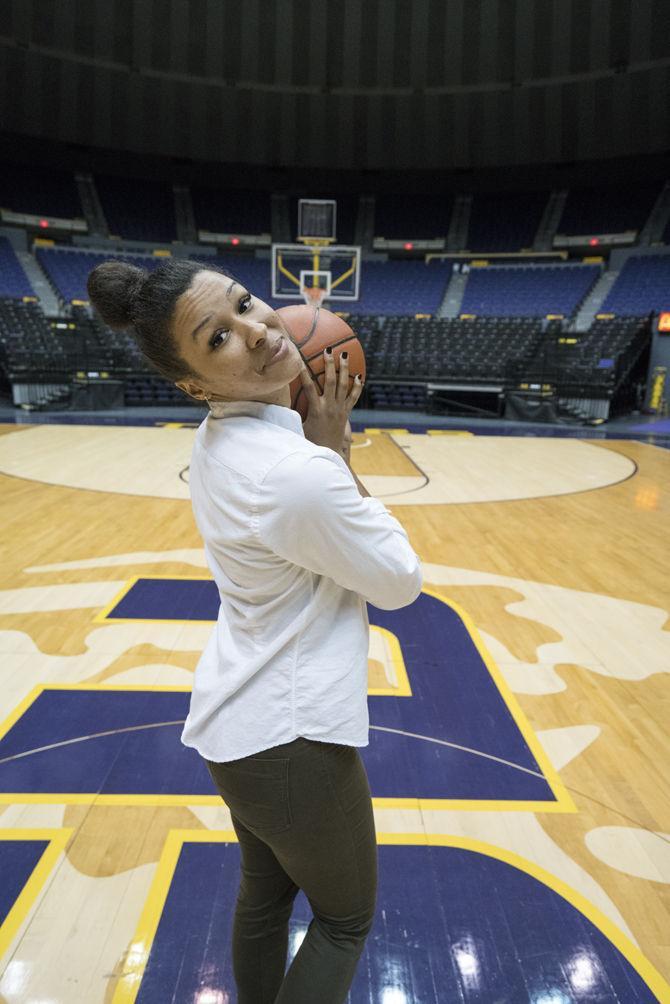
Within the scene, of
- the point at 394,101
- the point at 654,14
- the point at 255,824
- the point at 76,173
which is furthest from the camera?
the point at 76,173

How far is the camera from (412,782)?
211 cm

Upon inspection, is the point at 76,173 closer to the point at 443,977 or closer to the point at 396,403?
the point at 396,403

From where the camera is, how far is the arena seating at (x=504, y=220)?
21391 millimetres

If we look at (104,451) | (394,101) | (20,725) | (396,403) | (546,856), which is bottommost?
(396,403)

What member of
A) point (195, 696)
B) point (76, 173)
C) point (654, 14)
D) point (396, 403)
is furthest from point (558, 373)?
point (76, 173)

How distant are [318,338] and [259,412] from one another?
1.45 ft

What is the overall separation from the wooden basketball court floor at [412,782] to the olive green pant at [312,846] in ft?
1.72

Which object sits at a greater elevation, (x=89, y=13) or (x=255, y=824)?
(x=89, y=13)

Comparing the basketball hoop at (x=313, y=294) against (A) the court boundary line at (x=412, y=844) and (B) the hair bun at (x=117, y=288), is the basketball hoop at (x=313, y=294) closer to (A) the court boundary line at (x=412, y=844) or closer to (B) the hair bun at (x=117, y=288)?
(A) the court boundary line at (x=412, y=844)

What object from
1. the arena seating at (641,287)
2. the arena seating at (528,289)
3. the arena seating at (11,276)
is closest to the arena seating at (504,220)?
the arena seating at (528,289)

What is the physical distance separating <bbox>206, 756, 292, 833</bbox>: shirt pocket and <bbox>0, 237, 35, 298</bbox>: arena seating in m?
19.5

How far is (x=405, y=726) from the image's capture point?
2.43 m

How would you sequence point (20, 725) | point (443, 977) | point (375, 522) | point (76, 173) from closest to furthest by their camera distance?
point (375, 522) → point (443, 977) → point (20, 725) → point (76, 173)

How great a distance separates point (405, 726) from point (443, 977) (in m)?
1.01
